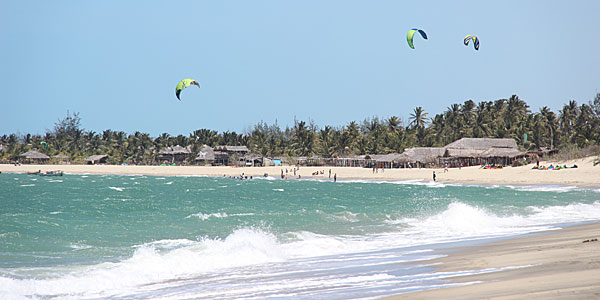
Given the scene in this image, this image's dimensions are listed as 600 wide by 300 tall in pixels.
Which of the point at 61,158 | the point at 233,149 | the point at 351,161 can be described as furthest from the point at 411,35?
the point at 61,158

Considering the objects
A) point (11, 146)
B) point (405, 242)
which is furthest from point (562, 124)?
point (11, 146)

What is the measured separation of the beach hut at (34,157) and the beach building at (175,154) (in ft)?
67.5

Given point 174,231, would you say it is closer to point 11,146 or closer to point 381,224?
point 381,224

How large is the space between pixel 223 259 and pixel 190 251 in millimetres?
1612

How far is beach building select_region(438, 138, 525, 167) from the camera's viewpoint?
6888 centimetres

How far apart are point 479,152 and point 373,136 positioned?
76.5 feet

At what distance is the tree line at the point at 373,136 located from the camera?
73938 millimetres

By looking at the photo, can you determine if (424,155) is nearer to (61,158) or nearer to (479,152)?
(479,152)

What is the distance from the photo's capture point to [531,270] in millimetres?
8430

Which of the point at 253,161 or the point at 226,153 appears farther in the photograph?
the point at 226,153

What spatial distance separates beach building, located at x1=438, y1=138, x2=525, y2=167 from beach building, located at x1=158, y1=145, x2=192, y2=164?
51.4m

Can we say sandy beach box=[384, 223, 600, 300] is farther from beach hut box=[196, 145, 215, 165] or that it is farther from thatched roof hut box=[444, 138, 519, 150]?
beach hut box=[196, 145, 215, 165]

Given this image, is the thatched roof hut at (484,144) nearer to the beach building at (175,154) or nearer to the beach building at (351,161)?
the beach building at (351,161)

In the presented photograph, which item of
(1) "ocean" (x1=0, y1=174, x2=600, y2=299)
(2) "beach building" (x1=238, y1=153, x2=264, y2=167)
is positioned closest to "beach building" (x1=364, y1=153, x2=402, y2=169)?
(2) "beach building" (x1=238, y1=153, x2=264, y2=167)
